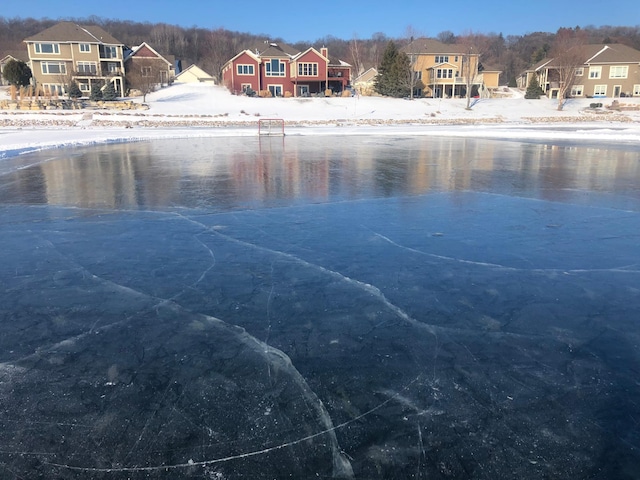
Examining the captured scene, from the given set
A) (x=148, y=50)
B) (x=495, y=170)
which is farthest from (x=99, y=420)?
(x=148, y=50)

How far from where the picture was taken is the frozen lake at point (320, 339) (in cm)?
312

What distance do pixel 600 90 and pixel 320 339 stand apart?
70.4 m

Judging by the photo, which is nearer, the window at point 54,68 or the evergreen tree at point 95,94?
the evergreen tree at point 95,94

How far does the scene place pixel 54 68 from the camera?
5641cm

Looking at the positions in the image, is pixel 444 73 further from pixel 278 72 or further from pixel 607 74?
pixel 278 72

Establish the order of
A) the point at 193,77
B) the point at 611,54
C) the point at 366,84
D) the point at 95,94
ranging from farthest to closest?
the point at 193,77 < the point at 366,84 < the point at 611,54 < the point at 95,94

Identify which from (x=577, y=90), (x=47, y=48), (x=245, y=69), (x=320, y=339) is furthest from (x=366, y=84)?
(x=320, y=339)

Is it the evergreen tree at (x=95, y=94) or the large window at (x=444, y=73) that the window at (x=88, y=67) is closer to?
the evergreen tree at (x=95, y=94)

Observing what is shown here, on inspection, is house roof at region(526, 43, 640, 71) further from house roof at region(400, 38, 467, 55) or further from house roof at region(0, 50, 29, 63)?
house roof at region(0, 50, 29, 63)

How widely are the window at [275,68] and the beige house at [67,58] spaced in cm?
1588

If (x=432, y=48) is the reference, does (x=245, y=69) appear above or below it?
below

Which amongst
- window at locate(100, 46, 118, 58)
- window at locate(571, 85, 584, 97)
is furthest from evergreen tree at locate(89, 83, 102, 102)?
window at locate(571, 85, 584, 97)

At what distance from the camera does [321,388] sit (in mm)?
3768

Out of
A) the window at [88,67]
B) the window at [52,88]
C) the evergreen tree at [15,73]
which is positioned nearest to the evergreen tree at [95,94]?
the window at [88,67]
